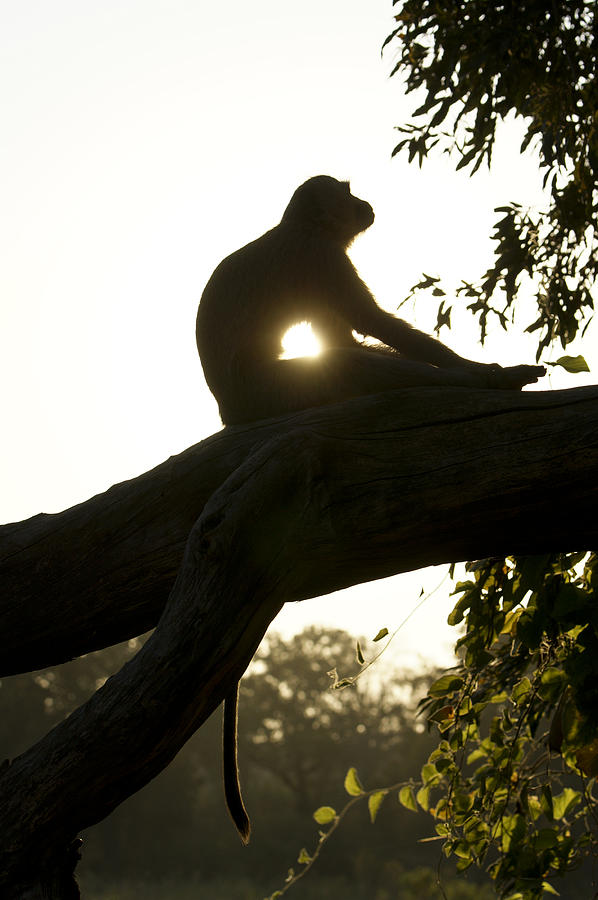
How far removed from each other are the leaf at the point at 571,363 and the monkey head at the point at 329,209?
1.88 m

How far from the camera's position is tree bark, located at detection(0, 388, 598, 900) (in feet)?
8.63

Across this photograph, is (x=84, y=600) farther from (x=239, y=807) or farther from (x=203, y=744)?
(x=203, y=744)

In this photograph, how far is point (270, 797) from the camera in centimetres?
5412

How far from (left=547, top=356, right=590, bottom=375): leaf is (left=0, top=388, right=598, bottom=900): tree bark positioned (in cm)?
44

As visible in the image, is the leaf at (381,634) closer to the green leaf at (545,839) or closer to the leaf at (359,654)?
the leaf at (359,654)

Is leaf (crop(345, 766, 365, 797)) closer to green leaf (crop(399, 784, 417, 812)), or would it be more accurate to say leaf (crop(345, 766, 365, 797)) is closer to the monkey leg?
green leaf (crop(399, 784, 417, 812))

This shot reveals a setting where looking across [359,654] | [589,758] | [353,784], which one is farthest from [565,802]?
[359,654]

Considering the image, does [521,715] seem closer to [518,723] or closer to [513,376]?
[518,723]

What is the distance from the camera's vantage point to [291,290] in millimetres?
4648

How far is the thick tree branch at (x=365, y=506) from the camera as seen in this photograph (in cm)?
315

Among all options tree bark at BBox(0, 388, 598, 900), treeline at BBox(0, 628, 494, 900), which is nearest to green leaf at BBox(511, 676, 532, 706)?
tree bark at BBox(0, 388, 598, 900)

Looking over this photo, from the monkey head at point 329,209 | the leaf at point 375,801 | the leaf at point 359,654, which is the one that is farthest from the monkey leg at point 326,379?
the leaf at point 375,801

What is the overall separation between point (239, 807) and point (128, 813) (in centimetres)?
4595

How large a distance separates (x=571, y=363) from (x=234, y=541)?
1.73 meters
